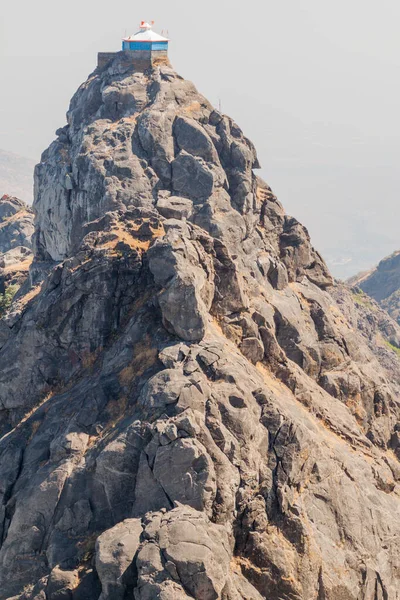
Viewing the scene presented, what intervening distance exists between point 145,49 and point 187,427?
188ft

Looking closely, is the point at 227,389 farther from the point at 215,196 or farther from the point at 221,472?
the point at 215,196

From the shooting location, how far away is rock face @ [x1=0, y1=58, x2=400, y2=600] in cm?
3797

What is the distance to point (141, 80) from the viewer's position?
8269cm

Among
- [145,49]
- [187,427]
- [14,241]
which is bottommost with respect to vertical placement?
[14,241]

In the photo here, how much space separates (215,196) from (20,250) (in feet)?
181

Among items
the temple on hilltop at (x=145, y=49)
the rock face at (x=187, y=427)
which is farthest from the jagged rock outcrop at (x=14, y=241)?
the temple on hilltop at (x=145, y=49)

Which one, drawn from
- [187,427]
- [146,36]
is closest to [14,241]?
[146,36]

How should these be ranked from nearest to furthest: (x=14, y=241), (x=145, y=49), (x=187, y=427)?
(x=187, y=427), (x=145, y=49), (x=14, y=241)

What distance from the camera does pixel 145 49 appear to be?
84.7 meters

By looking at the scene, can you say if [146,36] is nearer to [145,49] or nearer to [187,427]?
[145,49]

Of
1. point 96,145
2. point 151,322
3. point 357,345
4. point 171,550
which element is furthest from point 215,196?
point 171,550

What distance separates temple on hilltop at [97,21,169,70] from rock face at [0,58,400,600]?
20734 mm

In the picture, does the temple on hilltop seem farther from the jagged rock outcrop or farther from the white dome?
the jagged rock outcrop

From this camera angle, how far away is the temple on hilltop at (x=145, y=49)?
8456 centimetres
